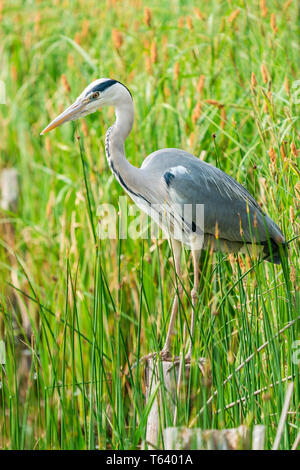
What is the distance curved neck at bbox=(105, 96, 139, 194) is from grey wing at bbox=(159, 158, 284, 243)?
0.15 meters

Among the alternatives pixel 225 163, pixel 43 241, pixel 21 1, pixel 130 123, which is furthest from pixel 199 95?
pixel 21 1

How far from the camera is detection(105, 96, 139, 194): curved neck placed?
2549mm

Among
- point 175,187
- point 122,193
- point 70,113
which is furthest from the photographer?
point 122,193

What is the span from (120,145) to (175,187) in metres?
0.27

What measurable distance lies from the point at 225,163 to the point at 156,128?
426 millimetres

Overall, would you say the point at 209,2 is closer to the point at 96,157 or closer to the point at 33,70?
the point at 33,70

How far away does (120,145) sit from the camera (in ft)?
8.41

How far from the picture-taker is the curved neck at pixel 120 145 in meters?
2.55

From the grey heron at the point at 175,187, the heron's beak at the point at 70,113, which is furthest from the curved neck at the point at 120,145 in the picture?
the heron's beak at the point at 70,113

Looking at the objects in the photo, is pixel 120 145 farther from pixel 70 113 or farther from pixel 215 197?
pixel 215 197

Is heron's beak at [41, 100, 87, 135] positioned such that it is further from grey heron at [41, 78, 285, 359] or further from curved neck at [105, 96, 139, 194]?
curved neck at [105, 96, 139, 194]

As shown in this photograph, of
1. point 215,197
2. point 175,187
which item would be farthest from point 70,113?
point 215,197

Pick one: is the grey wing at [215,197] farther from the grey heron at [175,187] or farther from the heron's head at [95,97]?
the heron's head at [95,97]

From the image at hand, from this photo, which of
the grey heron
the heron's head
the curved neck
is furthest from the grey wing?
the heron's head
